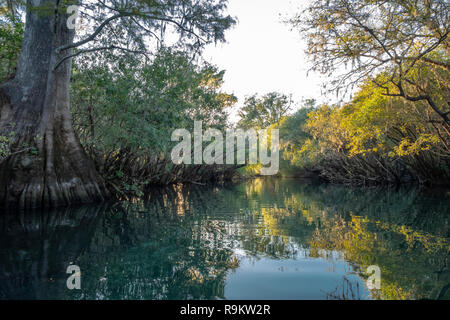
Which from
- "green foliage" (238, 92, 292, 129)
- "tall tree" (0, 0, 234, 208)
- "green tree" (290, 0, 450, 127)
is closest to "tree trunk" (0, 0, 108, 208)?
"tall tree" (0, 0, 234, 208)

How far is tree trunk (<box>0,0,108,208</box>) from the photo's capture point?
834 cm

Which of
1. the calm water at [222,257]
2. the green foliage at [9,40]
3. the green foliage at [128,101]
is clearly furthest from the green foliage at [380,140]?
Answer: the green foliage at [9,40]

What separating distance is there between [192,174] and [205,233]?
65.1ft

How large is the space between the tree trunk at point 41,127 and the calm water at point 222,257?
1.27m

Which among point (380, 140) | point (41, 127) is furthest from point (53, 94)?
point (380, 140)

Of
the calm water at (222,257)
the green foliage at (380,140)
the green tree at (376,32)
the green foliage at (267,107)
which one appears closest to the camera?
the calm water at (222,257)

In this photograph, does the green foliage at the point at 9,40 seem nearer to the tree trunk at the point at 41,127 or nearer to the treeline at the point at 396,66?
the tree trunk at the point at 41,127

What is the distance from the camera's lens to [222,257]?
13.8 feet

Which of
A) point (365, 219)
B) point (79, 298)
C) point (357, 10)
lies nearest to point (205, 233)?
point (79, 298)

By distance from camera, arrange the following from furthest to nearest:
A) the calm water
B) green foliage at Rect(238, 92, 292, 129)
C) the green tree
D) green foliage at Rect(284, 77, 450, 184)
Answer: green foliage at Rect(238, 92, 292, 129), green foliage at Rect(284, 77, 450, 184), the green tree, the calm water

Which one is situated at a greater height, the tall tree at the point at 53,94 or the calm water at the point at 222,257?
the tall tree at the point at 53,94

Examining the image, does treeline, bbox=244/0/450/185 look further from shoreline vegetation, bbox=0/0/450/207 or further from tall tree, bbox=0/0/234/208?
tall tree, bbox=0/0/234/208

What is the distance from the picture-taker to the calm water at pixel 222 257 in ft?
9.95

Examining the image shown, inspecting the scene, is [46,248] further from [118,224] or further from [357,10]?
[357,10]
